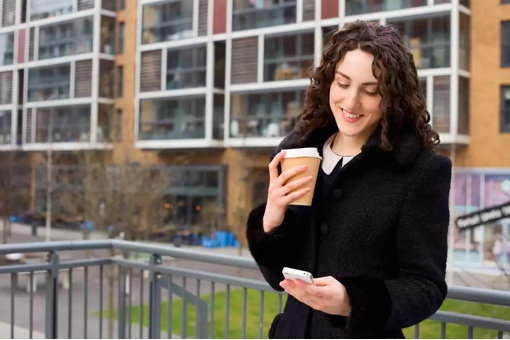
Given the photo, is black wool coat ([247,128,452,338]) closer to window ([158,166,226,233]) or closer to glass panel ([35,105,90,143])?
window ([158,166,226,233])

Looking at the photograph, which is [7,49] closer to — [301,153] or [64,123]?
[64,123]

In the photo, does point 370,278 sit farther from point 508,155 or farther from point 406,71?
point 508,155

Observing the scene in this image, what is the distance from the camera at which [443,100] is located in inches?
137

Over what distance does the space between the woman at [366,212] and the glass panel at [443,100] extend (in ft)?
8.74

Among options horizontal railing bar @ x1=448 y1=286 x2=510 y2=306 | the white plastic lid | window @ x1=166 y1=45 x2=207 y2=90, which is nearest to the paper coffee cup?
the white plastic lid

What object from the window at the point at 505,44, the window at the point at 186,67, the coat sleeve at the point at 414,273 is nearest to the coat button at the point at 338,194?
the coat sleeve at the point at 414,273

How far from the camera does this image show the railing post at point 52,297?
7.54 ft

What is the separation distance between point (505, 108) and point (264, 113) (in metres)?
1.62

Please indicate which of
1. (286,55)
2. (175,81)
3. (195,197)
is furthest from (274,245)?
(175,81)

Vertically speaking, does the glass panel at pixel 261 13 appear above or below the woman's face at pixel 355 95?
above

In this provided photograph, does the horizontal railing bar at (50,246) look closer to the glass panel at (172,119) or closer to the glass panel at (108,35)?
the glass panel at (172,119)

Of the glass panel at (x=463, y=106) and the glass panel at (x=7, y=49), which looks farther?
the glass panel at (x=7, y=49)

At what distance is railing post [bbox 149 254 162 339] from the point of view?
233cm

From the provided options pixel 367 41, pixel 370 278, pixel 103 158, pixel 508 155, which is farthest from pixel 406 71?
pixel 103 158
